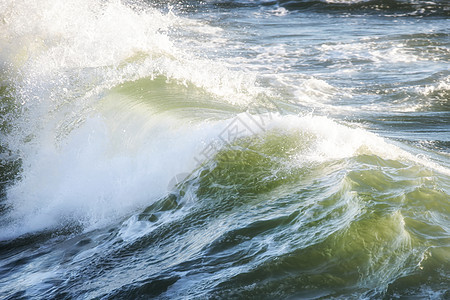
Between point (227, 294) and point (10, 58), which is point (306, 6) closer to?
point (10, 58)

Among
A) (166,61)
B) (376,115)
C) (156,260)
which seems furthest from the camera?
(376,115)

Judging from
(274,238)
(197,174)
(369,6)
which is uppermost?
(369,6)

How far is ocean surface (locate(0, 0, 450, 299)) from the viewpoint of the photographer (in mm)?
3090

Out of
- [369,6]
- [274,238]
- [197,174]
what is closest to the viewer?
[274,238]

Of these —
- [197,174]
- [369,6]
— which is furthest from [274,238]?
[369,6]

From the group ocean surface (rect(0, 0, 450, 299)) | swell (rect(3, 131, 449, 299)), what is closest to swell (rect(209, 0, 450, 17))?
ocean surface (rect(0, 0, 450, 299))

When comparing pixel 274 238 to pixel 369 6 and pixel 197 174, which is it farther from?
pixel 369 6

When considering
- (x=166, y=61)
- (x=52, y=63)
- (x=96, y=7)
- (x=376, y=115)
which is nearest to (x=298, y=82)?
(x=376, y=115)

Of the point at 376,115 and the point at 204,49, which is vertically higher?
the point at 204,49

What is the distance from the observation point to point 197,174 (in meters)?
4.98

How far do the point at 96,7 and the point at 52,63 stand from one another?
248 cm

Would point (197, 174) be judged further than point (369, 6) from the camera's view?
No

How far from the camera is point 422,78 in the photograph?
33.0ft

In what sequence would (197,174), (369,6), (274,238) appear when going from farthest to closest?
(369,6), (197,174), (274,238)
